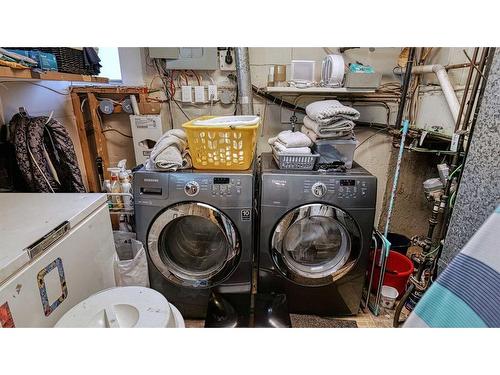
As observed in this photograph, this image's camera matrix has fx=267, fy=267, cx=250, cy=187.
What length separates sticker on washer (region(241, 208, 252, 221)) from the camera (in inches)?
61.8

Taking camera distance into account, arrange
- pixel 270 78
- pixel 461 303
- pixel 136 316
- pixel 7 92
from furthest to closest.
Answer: pixel 270 78, pixel 7 92, pixel 136 316, pixel 461 303

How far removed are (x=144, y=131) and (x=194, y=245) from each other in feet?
3.43

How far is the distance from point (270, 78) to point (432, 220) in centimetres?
153

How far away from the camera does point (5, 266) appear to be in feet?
2.45

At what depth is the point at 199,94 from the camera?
226cm

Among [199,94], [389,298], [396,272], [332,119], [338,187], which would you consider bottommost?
[389,298]

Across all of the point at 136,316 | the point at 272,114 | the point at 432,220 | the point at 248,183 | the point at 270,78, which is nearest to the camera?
the point at 136,316

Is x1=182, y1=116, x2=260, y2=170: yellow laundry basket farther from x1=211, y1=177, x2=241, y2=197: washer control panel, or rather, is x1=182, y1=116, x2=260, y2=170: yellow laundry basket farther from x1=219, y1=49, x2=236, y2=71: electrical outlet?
x1=219, y1=49, x2=236, y2=71: electrical outlet

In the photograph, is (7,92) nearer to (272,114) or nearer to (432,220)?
(272,114)

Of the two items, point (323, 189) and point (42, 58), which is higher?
point (42, 58)

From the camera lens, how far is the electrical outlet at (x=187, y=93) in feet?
7.39

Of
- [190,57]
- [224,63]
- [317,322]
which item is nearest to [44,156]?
[190,57]

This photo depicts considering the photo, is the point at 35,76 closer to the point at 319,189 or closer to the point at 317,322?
the point at 319,189
